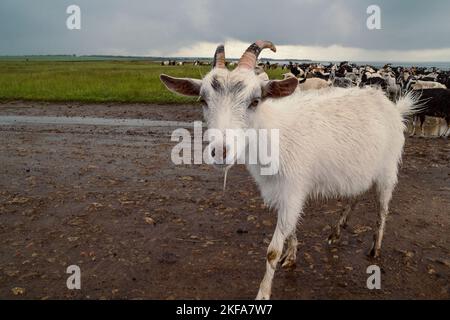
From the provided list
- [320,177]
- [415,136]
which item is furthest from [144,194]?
[415,136]

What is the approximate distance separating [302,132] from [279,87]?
87cm

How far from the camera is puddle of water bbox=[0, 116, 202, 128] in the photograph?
17.9 metres

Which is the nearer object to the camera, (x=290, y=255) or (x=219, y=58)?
(x=219, y=58)

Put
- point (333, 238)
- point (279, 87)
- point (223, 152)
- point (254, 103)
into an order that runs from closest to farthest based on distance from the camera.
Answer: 1. point (223, 152)
2. point (254, 103)
3. point (279, 87)
4. point (333, 238)

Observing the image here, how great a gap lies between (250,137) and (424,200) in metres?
5.69

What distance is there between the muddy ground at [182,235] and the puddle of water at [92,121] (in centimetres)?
669

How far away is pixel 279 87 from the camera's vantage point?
4.44m

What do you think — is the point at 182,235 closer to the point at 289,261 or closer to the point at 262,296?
the point at 289,261

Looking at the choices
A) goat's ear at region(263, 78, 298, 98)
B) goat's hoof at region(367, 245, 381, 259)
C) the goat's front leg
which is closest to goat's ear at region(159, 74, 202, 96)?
goat's ear at region(263, 78, 298, 98)

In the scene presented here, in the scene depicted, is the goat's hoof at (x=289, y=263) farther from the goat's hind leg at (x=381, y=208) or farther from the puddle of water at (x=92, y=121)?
the puddle of water at (x=92, y=121)

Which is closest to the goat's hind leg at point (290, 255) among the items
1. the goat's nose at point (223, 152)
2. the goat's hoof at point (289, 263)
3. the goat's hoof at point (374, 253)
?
the goat's hoof at point (289, 263)

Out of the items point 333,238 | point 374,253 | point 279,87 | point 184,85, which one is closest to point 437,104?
point 333,238

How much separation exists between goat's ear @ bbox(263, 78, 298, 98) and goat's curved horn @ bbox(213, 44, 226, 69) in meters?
0.66

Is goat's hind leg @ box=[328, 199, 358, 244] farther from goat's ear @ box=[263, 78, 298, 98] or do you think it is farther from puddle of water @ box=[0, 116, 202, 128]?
puddle of water @ box=[0, 116, 202, 128]
